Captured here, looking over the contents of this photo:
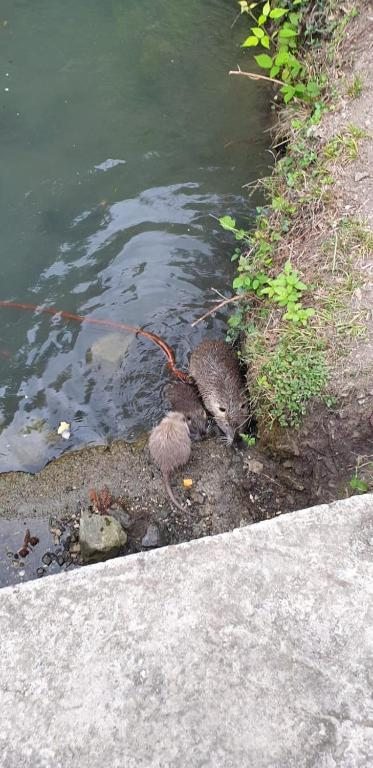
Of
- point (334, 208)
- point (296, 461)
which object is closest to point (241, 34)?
point (334, 208)

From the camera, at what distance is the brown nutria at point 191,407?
4602 millimetres

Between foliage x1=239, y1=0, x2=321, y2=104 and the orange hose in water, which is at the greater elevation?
foliage x1=239, y1=0, x2=321, y2=104

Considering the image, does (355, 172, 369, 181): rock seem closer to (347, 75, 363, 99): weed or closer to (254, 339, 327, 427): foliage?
Answer: (347, 75, 363, 99): weed

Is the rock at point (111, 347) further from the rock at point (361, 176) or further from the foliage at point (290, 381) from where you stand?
the rock at point (361, 176)

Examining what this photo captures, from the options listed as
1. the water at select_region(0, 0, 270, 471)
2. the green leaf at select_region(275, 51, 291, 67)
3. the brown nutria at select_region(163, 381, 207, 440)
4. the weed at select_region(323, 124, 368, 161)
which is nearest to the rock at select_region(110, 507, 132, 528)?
the water at select_region(0, 0, 270, 471)

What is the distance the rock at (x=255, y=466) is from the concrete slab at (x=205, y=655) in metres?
1.41

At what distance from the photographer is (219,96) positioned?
22.0 feet

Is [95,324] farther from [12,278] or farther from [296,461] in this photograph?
[296,461]

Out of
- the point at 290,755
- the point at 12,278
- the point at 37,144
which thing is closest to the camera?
the point at 290,755

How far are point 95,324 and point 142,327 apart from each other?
0.43m

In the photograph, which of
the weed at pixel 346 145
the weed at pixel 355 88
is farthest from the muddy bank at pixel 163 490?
the weed at pixel 355 88

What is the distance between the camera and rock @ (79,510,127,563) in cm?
384

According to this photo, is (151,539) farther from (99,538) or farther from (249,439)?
(249,439)

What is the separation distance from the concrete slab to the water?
6.74 ft
